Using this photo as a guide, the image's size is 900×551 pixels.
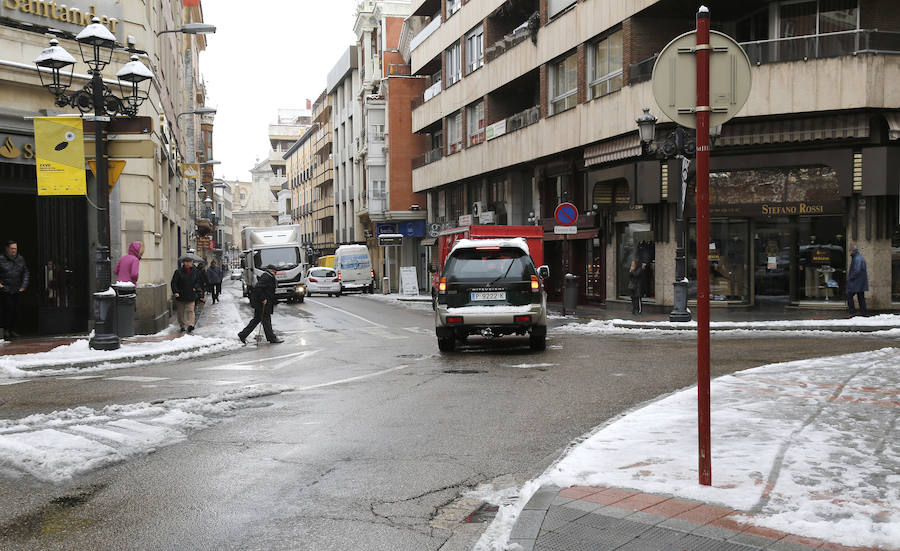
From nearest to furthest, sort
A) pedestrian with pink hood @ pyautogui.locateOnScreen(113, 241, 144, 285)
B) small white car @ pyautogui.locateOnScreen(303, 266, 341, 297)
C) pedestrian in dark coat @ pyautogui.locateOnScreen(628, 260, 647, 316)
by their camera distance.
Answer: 1. pedestrian with pink hood @ pyautogui.locateOnScreen(113, 241, 144, 285)
2. pedestrian in dark coat @ pyautogui.locateOnScreen(628, 260, 647, 316)
3. small white car @ pyautogui.locateOnScreen(303, 266, 341, 297)

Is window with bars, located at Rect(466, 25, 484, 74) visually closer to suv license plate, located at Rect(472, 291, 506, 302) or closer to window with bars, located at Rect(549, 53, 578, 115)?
window with bars, located at Rect(549, 53, 578, 115)

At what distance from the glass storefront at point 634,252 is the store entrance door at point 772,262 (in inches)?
120

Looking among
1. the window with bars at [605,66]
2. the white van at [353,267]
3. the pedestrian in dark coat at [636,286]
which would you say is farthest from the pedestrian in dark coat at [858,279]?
the white van at [353,267]

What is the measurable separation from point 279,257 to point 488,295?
25915mm

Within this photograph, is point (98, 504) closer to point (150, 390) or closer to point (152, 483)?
point (152, 483)

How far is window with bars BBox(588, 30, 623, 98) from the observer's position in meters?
25.9

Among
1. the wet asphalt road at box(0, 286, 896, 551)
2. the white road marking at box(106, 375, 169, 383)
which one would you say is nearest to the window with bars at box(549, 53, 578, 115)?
the wet asphalt road at box(0, 286, 896, 551)

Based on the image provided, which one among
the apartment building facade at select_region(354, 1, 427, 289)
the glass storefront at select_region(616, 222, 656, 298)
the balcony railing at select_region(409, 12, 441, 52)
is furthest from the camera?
the apartment building facade at select_region(354, 1, 427, 289)

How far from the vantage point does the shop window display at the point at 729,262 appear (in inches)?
939

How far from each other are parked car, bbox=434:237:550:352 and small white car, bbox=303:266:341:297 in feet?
105

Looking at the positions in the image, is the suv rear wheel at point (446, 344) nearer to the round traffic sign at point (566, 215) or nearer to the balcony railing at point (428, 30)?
the round traffic sign at point (566, 215)

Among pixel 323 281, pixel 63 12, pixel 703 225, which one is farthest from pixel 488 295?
pixel 323 281

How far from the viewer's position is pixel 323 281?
149 feet

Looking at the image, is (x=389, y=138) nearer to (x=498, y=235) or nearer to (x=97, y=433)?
(x=498, y=235)
